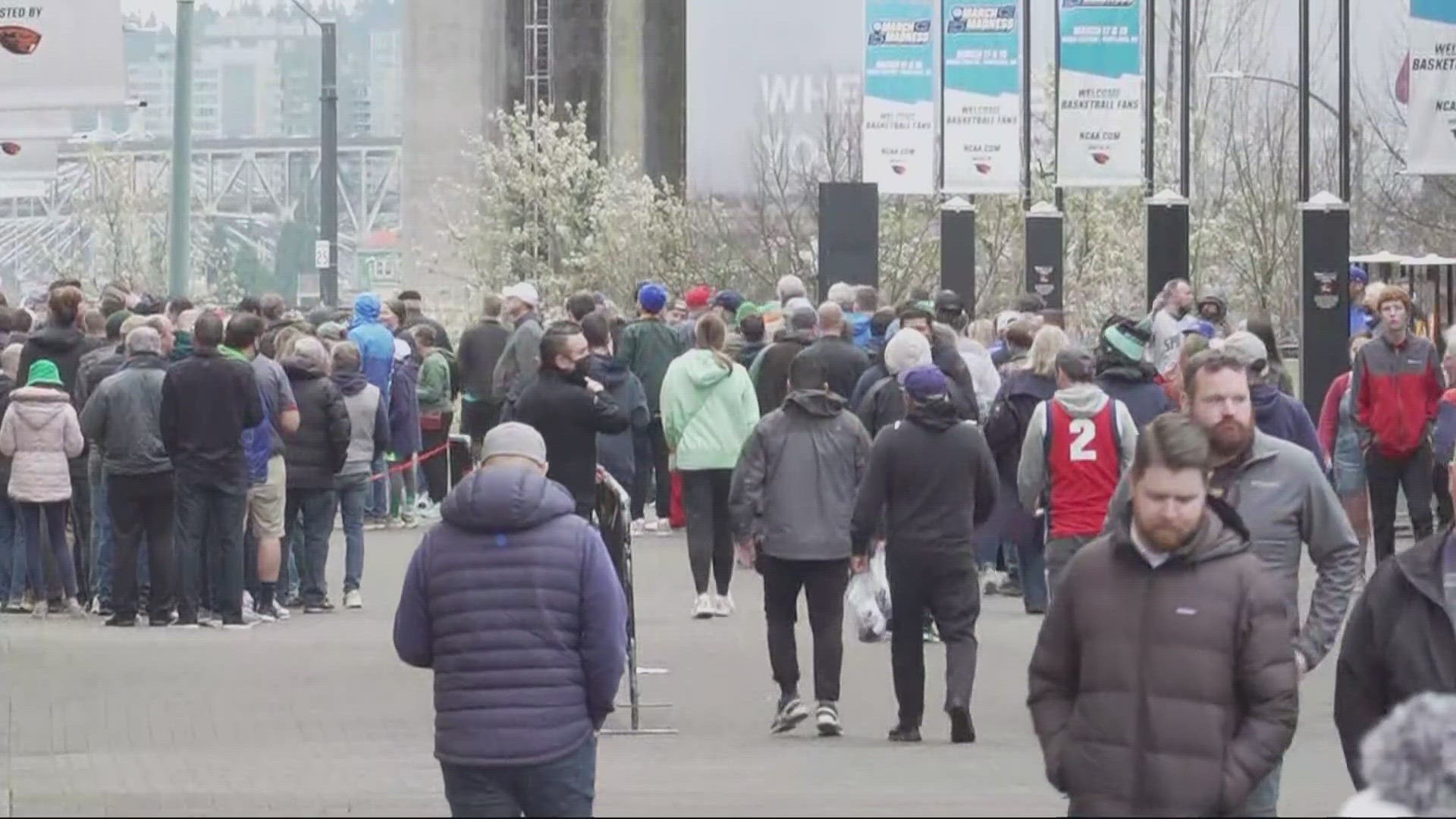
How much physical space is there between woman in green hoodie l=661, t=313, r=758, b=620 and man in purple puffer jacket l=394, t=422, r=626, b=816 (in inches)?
400

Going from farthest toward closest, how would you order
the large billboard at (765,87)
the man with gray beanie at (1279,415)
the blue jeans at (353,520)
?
the large billboard at (765,87)
the blue jeans at (353,520)
the man with gray beanie at (1279,415)

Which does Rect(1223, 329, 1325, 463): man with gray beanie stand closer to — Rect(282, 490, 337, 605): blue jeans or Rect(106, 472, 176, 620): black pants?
Rect(106, 472, 176, 620): black pants

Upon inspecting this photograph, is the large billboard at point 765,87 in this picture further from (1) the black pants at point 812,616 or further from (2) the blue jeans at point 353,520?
(1) the black pants at point 812,616

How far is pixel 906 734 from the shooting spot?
45.4 feet

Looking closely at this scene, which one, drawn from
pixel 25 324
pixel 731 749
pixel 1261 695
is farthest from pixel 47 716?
pixel 1261 695

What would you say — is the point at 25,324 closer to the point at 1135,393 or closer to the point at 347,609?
the point at 347,609

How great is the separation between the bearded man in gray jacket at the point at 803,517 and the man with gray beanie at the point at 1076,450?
84 cm

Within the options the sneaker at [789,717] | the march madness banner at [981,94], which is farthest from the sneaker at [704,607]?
the march madness banner at [981,94]

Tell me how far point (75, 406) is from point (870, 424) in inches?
214

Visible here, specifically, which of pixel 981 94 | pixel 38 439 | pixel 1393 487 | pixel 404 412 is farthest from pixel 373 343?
pixel 981 94

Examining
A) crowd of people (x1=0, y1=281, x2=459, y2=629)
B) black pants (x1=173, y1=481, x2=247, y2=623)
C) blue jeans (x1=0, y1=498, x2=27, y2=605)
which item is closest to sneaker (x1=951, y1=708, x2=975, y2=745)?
crowd of people (x1=0, y1=281, x2=459, y2=629)

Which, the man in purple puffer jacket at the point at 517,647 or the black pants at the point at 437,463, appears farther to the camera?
the black pants at the point at 437,463

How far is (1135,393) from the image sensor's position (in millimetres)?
16047

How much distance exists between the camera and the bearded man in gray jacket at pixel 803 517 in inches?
558
